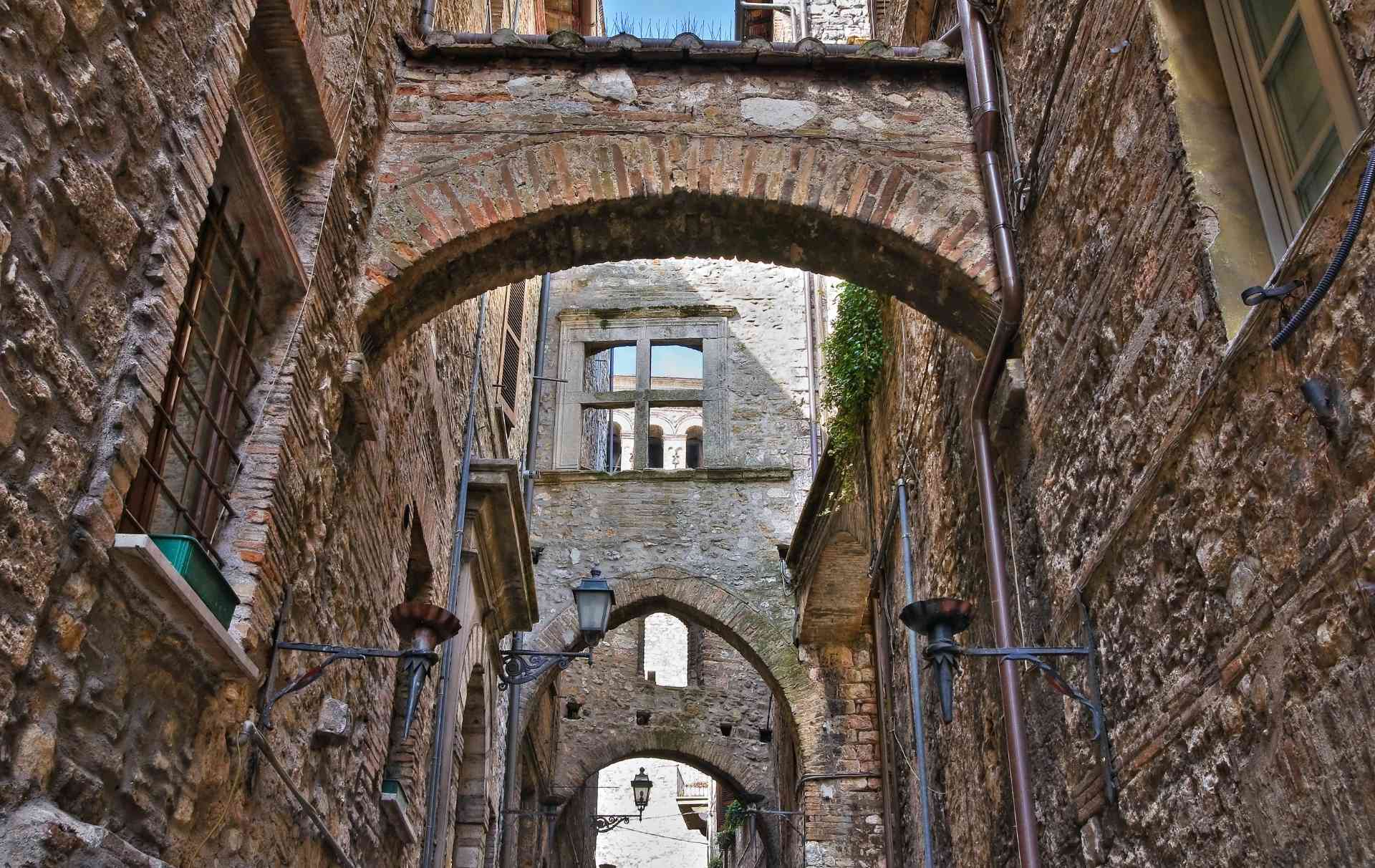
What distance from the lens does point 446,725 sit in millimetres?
7418

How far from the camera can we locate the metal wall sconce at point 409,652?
3.94 m

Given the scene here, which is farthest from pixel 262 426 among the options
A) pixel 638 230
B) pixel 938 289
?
pixel 938 289

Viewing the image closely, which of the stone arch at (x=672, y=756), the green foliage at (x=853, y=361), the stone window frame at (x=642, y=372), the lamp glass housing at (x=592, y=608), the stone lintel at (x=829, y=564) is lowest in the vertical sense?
the lamp glass housing at (x=592, y=608)

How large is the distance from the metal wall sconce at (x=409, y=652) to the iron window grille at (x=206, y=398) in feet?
1.45

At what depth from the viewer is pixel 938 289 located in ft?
17.6

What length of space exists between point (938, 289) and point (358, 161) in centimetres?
244

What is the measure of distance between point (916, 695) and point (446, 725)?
2722 mm

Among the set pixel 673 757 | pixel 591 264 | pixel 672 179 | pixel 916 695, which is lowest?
pixel 916 695

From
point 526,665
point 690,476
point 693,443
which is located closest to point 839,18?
point 690,476

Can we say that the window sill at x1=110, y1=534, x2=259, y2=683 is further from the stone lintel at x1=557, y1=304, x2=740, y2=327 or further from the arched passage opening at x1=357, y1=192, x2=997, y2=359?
the stone lintel at x1=557, y1=304, x2=740, y2=327

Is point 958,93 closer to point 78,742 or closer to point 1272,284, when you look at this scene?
point 1272,284

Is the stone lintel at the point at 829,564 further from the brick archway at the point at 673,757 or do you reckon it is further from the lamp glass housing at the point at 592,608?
the brick archway at the point at 673,757

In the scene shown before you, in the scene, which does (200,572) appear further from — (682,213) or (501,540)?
(501,540)

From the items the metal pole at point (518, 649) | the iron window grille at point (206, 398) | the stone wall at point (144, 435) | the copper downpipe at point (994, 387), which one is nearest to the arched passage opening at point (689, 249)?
the copper downpipe at point (994, 387)
